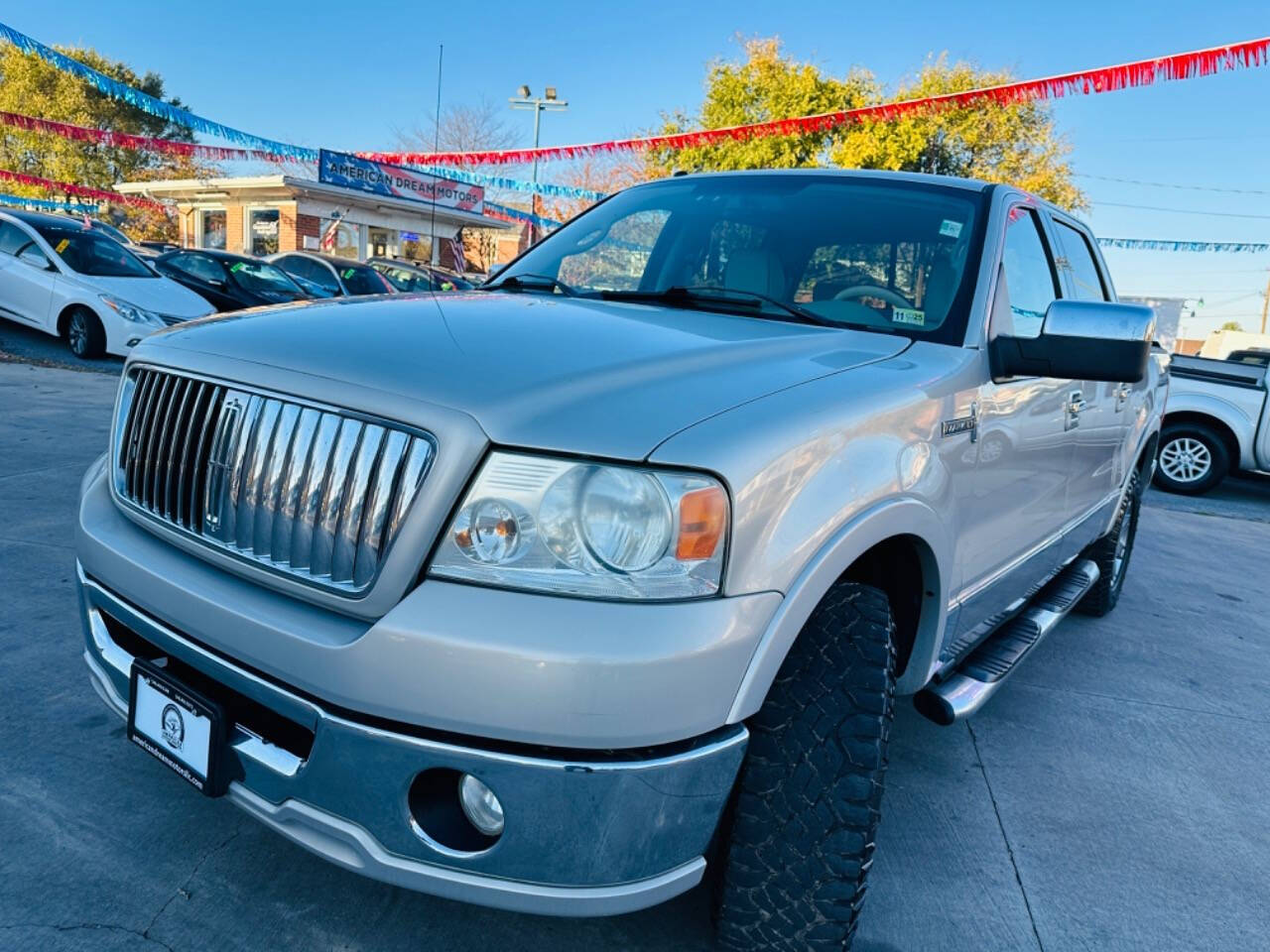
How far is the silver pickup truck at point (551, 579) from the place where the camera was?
1466mm

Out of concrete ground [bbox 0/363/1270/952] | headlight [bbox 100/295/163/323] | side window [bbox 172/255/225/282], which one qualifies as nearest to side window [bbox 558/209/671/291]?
concrete ground [bbox 0/363/1270/952]

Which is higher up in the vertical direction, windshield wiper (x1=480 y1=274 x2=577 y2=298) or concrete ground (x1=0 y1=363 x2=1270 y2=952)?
windshield wiper (x1=480 y1=274 x2=577 y2=298)

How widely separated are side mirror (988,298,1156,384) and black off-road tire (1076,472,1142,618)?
7.60 ft

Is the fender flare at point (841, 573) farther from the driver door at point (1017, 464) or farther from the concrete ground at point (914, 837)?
the concrete ground at point (914, 837)

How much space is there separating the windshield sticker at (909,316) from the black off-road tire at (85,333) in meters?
Answer: 9.81

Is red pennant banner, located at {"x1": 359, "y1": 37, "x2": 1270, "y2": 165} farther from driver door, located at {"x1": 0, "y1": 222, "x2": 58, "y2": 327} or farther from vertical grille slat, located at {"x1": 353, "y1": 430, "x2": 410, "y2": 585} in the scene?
vertical grille slat, located at {"x1": 353, "y1": 430, "x2": 410, "y2": 585}

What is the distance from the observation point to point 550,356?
181 cm

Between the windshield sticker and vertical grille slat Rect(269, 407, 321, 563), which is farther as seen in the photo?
the windshield sticker

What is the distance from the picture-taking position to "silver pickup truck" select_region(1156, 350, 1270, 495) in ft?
30.2

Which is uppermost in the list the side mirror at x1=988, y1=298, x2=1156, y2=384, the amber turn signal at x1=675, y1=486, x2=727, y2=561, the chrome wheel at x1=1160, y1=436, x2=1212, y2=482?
the side mirror at x1=988, y1=298, x2=1156, y2=384

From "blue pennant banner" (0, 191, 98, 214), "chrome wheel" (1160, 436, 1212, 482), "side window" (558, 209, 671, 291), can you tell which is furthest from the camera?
"blue pennant banner" (0, 191, 98, 214)

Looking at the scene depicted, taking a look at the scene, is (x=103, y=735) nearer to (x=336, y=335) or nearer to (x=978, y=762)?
(x=336, y=335)

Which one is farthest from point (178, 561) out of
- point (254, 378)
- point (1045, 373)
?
point (1045, 373)

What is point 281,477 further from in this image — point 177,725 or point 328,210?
point 328,210
